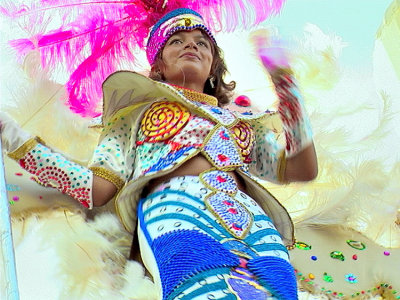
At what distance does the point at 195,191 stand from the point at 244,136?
38 cm

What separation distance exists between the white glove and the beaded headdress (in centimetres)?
68

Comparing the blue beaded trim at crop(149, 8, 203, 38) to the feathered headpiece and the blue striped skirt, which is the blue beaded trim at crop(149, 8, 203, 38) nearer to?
the feathered headpiece

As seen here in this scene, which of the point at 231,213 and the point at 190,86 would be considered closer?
the point at 231,213

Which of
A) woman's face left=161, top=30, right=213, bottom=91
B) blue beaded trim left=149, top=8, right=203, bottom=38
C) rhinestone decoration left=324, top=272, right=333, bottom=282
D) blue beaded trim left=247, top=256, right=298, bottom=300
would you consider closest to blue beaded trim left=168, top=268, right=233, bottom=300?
blue beaded trim left=247, top=256, right=298, bottom=300

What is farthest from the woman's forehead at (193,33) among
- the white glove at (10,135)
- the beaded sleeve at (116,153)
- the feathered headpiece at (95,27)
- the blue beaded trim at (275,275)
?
the blue beaded trim at (275,275)

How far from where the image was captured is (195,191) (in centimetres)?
211

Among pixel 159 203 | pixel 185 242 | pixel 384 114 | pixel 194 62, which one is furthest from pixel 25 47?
pixel 384 114

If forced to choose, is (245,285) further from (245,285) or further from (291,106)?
(291,106)

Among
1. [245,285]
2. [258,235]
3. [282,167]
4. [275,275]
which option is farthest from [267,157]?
[245,285]

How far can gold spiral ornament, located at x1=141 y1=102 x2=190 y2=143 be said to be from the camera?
2.32m

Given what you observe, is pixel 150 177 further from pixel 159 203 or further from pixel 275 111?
pixel 275 111

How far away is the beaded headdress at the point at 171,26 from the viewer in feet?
8.59

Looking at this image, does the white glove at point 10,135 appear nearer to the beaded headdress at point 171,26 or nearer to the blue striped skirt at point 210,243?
the blue striped skirt at point 210,243

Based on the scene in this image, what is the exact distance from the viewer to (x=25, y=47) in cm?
258
